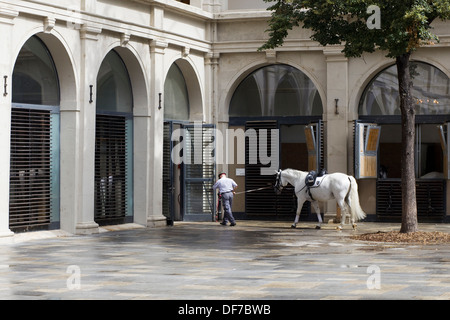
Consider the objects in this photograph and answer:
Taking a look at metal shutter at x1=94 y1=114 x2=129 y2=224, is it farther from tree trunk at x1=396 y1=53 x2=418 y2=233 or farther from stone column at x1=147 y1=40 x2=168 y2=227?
tree trunk at x1=396 y1=53 x2=418 y2=233

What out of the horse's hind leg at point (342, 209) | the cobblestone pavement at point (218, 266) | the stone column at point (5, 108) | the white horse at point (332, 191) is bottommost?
the cobblestone pavement at point (218, 266)

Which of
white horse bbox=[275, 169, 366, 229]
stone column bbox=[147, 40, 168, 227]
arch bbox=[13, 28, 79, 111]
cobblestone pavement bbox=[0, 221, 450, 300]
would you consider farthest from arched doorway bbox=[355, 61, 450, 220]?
arch bbox=[13, 28, 79, 111]

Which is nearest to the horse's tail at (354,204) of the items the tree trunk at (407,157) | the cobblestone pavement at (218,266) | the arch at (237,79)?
the cobblestone pavement at (218,266)

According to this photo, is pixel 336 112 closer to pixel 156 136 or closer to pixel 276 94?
pixel 276 94

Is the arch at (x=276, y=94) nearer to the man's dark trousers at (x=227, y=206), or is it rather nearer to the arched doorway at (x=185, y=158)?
the arched doorway at (x=185, y=158)

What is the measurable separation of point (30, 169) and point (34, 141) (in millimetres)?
634

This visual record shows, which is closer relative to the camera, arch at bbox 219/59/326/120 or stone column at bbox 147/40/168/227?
stone column at bbox 147/40/168/227

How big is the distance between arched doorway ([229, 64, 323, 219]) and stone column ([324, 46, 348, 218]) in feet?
2.37

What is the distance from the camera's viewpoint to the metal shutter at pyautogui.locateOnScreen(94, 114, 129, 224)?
2216cm

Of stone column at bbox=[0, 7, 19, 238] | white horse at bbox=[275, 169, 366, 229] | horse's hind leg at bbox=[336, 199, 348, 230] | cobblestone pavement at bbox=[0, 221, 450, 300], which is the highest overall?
stone column at bbox=[0, 7, 19, 238]

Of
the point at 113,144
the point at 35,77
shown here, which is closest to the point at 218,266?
the point at 35,77

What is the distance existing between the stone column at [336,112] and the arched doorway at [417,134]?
0.62m

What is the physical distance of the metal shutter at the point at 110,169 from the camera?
22156 mm

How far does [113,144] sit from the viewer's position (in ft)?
74.7
